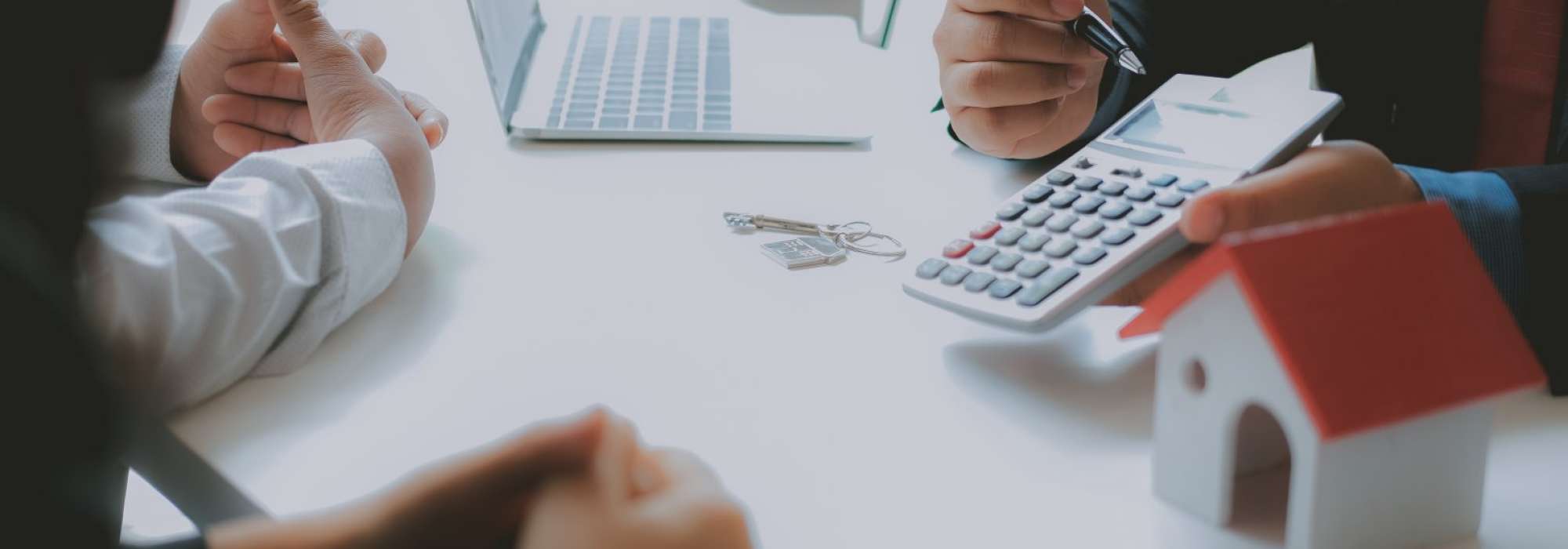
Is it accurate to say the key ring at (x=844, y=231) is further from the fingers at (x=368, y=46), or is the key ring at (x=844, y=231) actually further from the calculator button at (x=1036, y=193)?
the fingers at (x=368, y=46)

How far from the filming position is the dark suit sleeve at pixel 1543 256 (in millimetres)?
449

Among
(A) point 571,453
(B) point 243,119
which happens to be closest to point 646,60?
(B) point 243,119

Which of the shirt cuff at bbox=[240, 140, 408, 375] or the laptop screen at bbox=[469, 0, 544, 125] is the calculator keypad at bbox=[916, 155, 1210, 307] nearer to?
the shirt cuff at bbox=[240, 140, 408, 375]

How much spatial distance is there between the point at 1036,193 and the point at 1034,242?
54mm

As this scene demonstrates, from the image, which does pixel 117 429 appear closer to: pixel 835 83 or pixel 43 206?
pixel 43 206

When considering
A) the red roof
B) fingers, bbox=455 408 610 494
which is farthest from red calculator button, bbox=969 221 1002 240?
fingers, bbox=455 408 610 494

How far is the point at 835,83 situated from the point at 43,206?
715 millimetres

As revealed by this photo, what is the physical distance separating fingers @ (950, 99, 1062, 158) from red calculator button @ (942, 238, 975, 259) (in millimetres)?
168

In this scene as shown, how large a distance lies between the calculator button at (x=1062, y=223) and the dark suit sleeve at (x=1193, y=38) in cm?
23

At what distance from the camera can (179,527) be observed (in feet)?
1.25

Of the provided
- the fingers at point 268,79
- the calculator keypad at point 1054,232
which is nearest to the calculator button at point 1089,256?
the calculator keypad at point 1054,232

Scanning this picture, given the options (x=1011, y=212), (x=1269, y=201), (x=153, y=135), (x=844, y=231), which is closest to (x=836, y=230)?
(x=844, y=231)

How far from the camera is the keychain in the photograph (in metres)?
0.58

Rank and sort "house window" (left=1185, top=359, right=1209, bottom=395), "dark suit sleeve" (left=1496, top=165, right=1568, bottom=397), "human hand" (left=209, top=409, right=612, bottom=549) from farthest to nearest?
1. "dark suit sleeve" (left=1496, top=165, right=1568, bottom=397)
2. "house window" (left=1185, top=359, right=1209, bottom=395)
3. "human hand" (left=209, top=409, right=612, bottom=549)
